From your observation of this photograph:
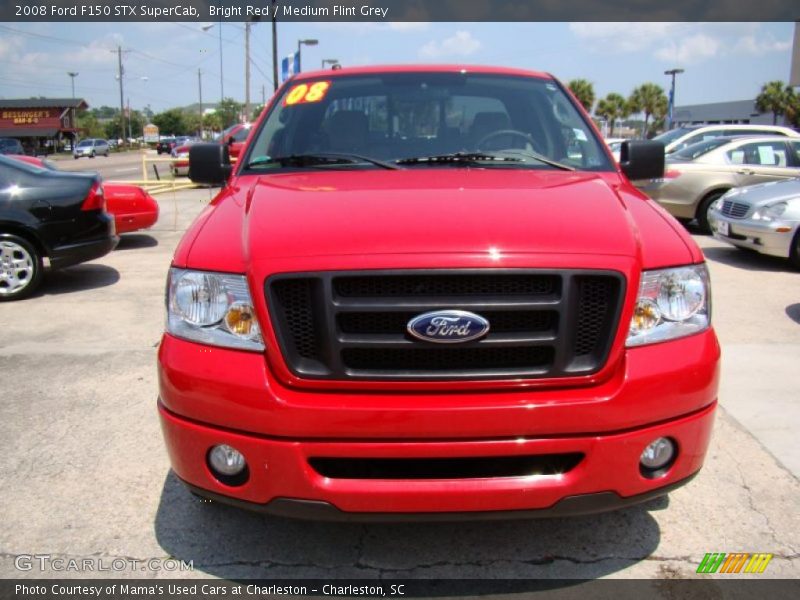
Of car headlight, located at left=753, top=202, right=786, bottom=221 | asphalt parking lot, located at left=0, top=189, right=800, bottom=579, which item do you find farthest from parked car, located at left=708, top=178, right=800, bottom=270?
asphalt parking lot, located at left=0, top=189, right=800, bottom=579

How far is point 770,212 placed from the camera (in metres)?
8.46

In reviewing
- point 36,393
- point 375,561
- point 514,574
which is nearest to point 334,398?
point 375,561

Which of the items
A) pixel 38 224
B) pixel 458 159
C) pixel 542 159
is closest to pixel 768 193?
pixel 542 159

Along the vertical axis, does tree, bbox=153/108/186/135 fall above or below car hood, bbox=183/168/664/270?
above

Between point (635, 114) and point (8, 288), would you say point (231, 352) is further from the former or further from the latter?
point (635, 114)

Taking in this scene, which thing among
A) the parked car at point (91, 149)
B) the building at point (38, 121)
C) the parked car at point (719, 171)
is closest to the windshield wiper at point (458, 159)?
the parked car at point (719, 171)

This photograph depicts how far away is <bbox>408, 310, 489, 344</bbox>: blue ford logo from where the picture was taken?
86.8 inches

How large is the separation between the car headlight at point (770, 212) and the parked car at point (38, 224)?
7682mm

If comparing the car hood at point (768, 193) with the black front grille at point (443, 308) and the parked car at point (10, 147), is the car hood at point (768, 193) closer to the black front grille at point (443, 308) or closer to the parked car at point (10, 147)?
the black front grille at point (443, 308)

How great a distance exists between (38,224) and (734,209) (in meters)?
8.18

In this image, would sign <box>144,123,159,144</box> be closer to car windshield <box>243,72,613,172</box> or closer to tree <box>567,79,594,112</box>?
tree <box>567,79,594,112</box>

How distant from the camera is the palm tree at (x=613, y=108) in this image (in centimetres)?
7375

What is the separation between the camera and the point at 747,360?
16.4ft

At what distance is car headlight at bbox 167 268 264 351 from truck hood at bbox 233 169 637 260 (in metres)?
0.15
